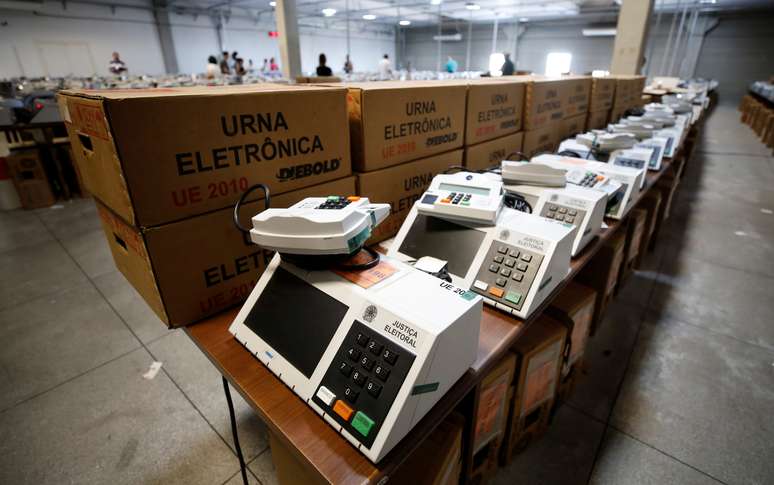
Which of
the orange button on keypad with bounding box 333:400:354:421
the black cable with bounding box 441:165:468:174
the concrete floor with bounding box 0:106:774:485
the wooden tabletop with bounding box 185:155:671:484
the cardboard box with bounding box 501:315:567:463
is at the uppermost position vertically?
the black cable with bounding box 441:165:468:174

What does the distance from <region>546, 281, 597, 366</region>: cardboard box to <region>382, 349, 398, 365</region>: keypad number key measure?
942mm

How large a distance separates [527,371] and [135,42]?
1248cm

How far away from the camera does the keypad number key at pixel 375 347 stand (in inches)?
23.7

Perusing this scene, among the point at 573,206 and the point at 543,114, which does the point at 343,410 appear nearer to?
the point at 573,206

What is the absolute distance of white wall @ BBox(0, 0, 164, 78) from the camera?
809cm

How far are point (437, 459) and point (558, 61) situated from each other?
16.7m

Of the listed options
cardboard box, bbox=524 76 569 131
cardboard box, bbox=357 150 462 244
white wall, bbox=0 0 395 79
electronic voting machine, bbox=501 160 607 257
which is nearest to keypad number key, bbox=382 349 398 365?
cardboard box, bbox=357 150 462 244

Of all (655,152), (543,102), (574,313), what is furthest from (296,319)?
(655,152)

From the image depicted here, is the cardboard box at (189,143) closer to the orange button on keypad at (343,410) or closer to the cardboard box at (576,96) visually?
the orange button on keypad at (343,410)

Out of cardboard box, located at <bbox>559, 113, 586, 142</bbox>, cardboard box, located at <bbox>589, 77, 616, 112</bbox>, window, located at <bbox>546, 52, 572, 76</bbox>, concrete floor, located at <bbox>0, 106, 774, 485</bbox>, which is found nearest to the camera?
concrete floor, located at <bbox>0, 106, 774, 485</bbox>

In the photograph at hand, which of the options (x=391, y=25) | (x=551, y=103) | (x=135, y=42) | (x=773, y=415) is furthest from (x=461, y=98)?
(x=391, y=25)

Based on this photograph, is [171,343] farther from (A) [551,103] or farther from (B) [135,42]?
(B) [135,42]

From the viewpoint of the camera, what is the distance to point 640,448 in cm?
137

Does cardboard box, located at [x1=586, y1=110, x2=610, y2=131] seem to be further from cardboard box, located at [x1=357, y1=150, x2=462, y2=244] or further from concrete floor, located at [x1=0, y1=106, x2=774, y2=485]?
cardboard box, located at [x1=357, y1=150, x2=462, y2=244]
